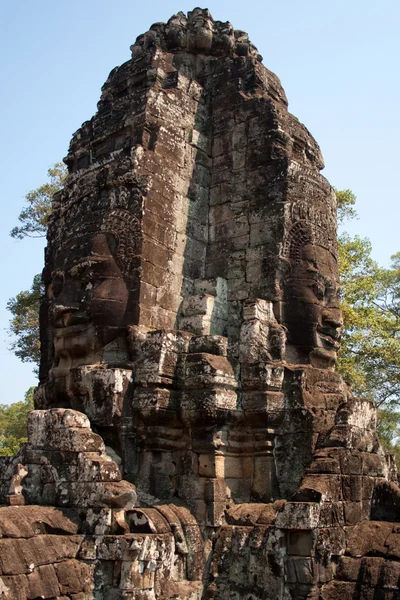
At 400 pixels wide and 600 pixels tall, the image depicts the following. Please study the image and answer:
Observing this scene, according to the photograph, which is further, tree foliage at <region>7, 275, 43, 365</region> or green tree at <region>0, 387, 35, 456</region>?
green tree at <region>0, 387, 35, 456</region>

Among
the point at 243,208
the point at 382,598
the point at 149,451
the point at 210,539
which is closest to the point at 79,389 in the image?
the point at 149,451

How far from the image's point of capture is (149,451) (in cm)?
755

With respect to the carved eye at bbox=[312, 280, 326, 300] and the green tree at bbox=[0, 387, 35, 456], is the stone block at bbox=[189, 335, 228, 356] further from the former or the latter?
the green tree at bbox=[0, 387, 35, 456]

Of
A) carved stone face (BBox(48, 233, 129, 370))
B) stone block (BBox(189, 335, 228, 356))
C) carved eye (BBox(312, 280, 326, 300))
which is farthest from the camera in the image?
carved eye (BBox(312, 280, 326, 300))

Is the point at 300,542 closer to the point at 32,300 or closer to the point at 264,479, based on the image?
the point at 264,479

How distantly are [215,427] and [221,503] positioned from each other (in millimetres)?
825

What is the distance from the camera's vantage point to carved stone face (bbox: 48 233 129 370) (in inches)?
313

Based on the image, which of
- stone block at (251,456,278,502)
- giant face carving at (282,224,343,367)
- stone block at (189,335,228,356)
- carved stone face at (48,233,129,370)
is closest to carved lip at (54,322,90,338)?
carved stone face at (48,233,129,370)

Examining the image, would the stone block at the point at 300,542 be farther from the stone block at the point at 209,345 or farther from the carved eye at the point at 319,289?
the carved eye at the point at 319,289

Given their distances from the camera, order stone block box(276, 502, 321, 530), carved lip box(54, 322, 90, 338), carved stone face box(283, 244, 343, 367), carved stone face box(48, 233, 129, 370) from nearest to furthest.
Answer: stone block box(276, 502, 321, 530), carved stone face box(48, 233, 129, 370), carved lip box(54, 322, 90, 338), carved stone face box(283, 244, 343, 367)

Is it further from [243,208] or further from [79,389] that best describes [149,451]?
[243,208]

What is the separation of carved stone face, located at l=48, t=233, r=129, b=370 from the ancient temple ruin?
26mm

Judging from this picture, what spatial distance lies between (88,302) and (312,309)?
279cm

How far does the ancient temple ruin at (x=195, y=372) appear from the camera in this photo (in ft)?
20.4
